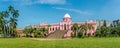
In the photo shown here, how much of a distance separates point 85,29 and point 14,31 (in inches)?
1245

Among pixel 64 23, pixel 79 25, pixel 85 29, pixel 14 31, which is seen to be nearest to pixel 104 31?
pixel 85 29

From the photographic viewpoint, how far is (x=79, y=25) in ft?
382

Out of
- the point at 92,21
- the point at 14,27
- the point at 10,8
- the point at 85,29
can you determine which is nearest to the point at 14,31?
the point at 14,27

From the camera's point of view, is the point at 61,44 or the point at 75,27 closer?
the point at 61,44

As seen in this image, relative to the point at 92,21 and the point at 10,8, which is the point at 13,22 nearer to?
the point at 10,8

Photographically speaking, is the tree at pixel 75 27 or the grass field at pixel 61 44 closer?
the grass field at pixel 61 44

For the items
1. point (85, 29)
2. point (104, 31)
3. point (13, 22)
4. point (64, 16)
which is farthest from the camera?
point (64, 16)

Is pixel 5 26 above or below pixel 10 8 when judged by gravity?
below

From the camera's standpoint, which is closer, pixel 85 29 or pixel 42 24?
pixel 85 29

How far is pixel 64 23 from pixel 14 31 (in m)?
34.0

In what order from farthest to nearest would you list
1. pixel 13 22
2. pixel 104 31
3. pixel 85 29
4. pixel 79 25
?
pixel 79 25
pixel 85 29
pixel 104 31
pixel 13 22

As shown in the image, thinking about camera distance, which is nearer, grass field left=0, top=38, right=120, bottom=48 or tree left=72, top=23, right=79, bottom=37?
grass field left=0, top=38, right=120, bottom=48

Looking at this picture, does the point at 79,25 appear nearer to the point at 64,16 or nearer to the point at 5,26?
the point at 64,16

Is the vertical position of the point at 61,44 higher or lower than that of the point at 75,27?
lower
